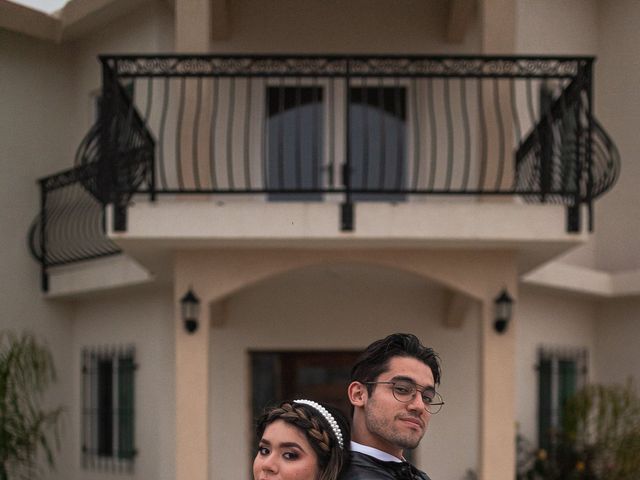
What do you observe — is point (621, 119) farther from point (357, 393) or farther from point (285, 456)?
point (285, 456)

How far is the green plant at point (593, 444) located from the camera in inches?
424

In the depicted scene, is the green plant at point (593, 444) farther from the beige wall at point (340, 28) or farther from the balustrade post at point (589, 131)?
the beige wall at point (340, 28)

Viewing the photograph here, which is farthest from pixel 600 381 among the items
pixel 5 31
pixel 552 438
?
pixel 5 31

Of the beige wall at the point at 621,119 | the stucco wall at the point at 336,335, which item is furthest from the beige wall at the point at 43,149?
the beige wall at the point at 621,119

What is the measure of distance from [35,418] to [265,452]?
8266mm

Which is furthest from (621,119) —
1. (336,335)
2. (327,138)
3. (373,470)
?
(373,470)

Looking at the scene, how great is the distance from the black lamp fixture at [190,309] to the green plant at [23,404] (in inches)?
109

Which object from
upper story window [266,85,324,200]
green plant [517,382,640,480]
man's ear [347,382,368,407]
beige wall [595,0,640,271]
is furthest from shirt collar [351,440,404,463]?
beige wall [595,0,640,271]

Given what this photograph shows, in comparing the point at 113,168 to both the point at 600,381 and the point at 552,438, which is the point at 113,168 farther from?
the point at 600,381

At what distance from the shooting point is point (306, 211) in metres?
8.16

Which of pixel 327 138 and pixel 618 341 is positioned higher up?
pixel 327 138

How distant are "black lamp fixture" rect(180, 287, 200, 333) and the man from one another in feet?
18.2

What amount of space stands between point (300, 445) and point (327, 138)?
8.07m

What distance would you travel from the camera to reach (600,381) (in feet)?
41.1
